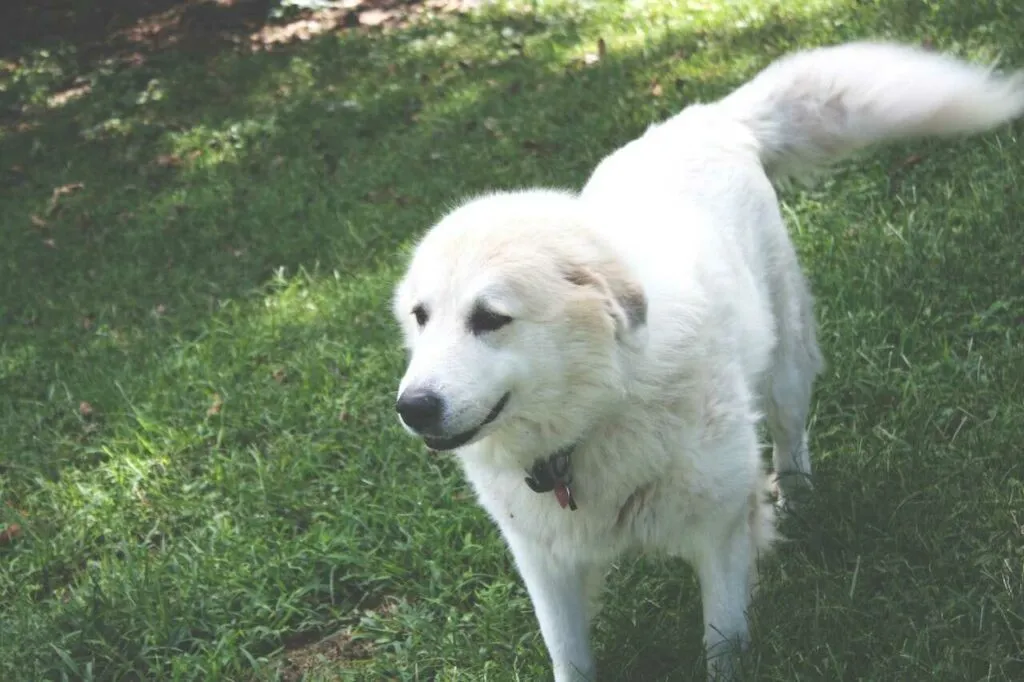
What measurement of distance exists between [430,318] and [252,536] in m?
1.66

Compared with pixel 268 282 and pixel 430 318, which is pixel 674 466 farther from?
pixel 268 282

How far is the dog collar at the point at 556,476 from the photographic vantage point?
2.58 m

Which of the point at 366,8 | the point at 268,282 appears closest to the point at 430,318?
the point at 268,282

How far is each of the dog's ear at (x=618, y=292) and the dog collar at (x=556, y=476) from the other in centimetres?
35

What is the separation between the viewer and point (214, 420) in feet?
14.9

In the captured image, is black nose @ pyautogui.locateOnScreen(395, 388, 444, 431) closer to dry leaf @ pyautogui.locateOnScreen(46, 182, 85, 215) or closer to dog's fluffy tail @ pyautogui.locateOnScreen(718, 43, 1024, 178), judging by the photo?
dog's fluffy tail @ pyautogui.locateOnScreen(718, 43, 1024, 178)

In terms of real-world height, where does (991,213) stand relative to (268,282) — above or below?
above

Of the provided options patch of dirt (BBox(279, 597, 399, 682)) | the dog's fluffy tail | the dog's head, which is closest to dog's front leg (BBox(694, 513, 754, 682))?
the dog's head

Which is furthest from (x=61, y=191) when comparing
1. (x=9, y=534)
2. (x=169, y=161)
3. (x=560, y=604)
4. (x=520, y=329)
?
(x=520, y=329)

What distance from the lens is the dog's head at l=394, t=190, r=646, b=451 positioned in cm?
235

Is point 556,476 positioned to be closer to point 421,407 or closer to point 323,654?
point 421,407

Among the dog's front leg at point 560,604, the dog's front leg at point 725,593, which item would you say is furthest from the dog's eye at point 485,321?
the dog's front leg at point 725,593

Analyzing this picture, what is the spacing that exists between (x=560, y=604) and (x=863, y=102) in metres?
2.07

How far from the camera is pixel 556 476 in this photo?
2.59 m
